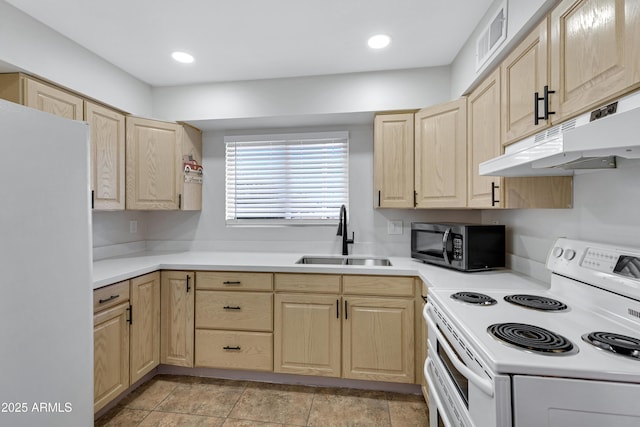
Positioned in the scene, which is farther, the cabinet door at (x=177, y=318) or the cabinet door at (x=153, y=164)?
the cabinet door at (x=153, y=164)

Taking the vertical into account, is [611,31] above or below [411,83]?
below

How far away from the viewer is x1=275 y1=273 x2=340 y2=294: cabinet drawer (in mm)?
2072

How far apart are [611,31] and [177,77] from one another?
2.73 meters

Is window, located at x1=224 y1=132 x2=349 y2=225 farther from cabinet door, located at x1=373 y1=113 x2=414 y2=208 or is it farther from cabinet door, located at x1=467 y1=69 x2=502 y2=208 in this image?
cabinet door, located at x1=467 y1=69 x2=502 y2=208

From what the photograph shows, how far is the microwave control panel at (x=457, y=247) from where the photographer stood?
1.86 m

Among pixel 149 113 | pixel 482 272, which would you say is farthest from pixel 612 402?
pixel 149 113

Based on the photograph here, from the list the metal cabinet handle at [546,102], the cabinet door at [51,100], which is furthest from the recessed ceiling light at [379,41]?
the cabinet door at [51,100]

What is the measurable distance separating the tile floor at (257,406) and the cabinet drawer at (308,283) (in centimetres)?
74

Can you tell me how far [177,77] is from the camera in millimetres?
2490

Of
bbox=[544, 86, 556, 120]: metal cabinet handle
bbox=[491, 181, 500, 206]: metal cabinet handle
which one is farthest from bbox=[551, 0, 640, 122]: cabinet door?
bbox=[491, 181, 500, 206]: metal cabinet handle

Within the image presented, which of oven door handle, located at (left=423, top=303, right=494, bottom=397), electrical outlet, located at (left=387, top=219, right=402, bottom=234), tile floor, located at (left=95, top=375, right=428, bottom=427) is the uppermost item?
electrical outlet, located at (left=387, top=219, right=402, bottom=234)

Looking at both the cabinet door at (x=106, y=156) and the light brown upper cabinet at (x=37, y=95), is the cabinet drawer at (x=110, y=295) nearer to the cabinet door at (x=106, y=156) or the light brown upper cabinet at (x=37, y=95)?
the cabinet door at (x=106, y=156)

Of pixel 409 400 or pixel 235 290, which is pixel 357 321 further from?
pixel 235 290

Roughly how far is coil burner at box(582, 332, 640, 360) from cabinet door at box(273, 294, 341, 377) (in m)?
1.40
